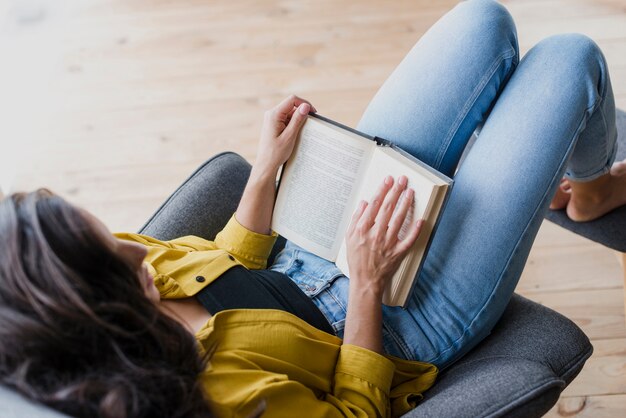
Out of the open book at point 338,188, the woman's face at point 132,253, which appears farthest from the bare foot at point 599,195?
the woman's face at point 132,253

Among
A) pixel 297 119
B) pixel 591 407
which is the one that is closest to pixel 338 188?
pixel 297 119

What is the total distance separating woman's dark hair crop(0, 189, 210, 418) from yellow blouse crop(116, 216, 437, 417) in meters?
0.11

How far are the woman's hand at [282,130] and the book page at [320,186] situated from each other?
2cm

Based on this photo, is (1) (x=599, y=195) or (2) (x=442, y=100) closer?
(2) (x=442, y=100)

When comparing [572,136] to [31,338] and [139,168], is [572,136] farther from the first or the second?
[139,168]

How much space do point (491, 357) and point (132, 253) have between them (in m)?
0.54

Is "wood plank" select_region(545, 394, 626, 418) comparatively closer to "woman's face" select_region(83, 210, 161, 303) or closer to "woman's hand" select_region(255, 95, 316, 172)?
"woman's hand" select_region(255, 95, 316, 172)

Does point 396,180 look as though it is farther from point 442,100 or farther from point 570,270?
point 570,270

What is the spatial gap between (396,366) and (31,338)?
554 millimetres

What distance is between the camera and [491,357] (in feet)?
3.34

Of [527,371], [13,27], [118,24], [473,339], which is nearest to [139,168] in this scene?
[118,24]

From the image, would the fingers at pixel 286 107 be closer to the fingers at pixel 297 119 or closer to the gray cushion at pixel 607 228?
the fingers at pixel 297 119

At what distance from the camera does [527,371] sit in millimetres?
917

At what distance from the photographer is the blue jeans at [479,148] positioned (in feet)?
3.35
